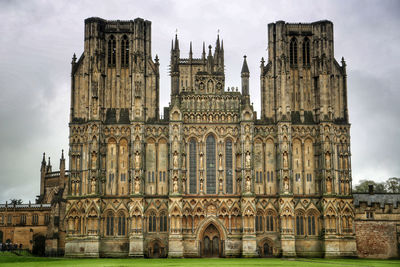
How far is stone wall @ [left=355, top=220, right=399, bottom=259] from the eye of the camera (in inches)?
3137

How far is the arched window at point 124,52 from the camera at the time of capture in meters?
86.9

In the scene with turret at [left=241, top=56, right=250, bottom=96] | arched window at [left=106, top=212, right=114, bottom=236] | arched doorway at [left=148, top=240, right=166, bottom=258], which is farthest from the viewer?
turret at [left=241, top=56, right=250, bottom=96]

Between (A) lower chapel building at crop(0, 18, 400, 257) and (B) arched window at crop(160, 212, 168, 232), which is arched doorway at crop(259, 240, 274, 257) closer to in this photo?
(A) lower chapel building at crop(0, 18, 400, 257)

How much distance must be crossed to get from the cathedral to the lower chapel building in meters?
0.14

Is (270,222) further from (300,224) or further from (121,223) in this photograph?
(121,223)

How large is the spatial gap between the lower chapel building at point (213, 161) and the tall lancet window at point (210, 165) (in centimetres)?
14

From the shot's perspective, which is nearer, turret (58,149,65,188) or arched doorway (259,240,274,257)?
arched doorway (259,240,274,257)

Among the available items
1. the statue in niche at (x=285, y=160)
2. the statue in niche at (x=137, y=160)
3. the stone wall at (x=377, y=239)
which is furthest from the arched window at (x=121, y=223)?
the stone wall at (x=377, y=239)

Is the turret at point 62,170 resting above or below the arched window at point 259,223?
above

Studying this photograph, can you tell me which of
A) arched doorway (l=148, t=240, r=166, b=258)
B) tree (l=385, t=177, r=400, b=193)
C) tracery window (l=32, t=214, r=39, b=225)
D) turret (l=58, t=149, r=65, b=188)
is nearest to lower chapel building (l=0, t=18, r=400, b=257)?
arched doorway (l=148, t=240, r=166, b=258)

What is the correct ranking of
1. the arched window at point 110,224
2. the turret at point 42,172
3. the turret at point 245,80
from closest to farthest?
the arched window at point 110,224
the turret at point 245,80
the turret at point 42,172

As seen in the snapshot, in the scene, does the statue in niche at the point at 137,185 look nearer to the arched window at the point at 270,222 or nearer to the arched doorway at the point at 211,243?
the arched doorway at the point at 211,243

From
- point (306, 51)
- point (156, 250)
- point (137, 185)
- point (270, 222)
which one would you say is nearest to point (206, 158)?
point (137, 185)

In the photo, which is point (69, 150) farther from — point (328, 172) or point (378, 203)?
point (378, 203)
